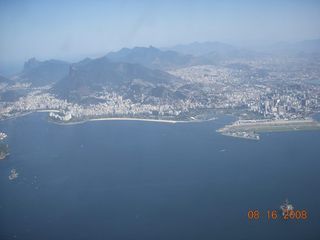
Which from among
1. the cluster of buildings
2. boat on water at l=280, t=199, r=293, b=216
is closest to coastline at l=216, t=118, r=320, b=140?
the cluster of buildings

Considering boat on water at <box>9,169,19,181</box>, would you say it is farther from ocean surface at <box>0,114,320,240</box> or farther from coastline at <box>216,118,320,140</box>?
coastline at <box>216,118,320,140</box>

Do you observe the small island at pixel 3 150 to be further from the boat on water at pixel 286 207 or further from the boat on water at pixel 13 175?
the boat on water at pixel 286 207

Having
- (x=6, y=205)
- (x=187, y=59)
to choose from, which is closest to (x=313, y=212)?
(x=6, y=205)

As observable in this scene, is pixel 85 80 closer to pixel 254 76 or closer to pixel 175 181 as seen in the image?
pixel 254 76

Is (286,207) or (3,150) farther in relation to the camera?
(3,150)
